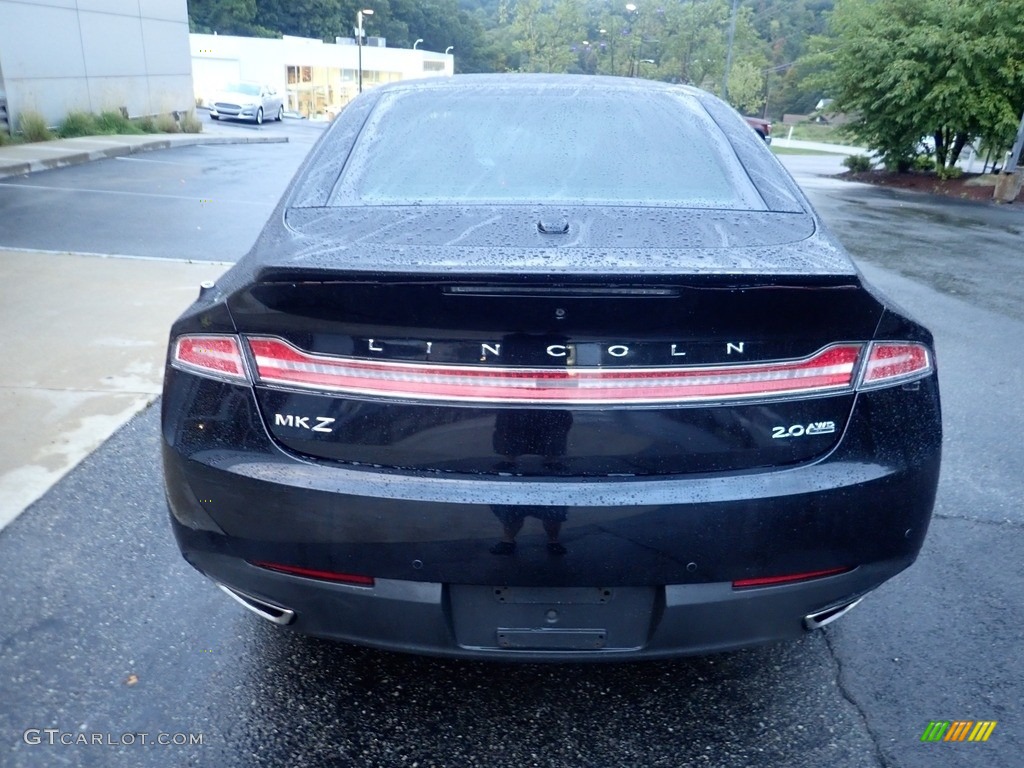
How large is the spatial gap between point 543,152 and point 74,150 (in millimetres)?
14957

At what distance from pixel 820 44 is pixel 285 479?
82.3ft

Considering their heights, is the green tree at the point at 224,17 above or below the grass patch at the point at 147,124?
above

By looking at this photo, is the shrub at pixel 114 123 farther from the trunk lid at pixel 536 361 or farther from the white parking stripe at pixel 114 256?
the trunk lid at pixel 536 361

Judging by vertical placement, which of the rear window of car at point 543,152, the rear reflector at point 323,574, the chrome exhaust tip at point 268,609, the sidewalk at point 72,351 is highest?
the rear window of car at point 543,152

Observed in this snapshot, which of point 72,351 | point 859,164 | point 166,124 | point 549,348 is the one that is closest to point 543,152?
point 549,348

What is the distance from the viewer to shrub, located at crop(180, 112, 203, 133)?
2306 centimetres

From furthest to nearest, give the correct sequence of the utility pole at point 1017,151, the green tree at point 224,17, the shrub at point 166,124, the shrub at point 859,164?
1. the green tree at point 224,17
2. the shrub at point 859,164
3. the shrub at point 166,124
4. the utility pole at point 1017,151

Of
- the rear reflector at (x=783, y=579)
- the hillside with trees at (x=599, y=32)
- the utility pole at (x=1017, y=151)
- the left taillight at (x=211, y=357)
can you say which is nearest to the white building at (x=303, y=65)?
the hillside with trees at (x=599, y=32)

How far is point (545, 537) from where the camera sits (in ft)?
5.89

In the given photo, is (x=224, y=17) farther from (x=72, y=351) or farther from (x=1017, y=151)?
(x=72, y=351)

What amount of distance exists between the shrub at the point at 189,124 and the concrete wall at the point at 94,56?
411 millimetres

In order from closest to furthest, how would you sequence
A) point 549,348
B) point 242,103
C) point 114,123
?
point 549,348
point 114,123
point 242,103

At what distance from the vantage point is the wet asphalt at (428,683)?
85.7 inches

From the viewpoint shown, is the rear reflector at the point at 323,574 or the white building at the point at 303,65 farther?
the white building at the point at 303,65
